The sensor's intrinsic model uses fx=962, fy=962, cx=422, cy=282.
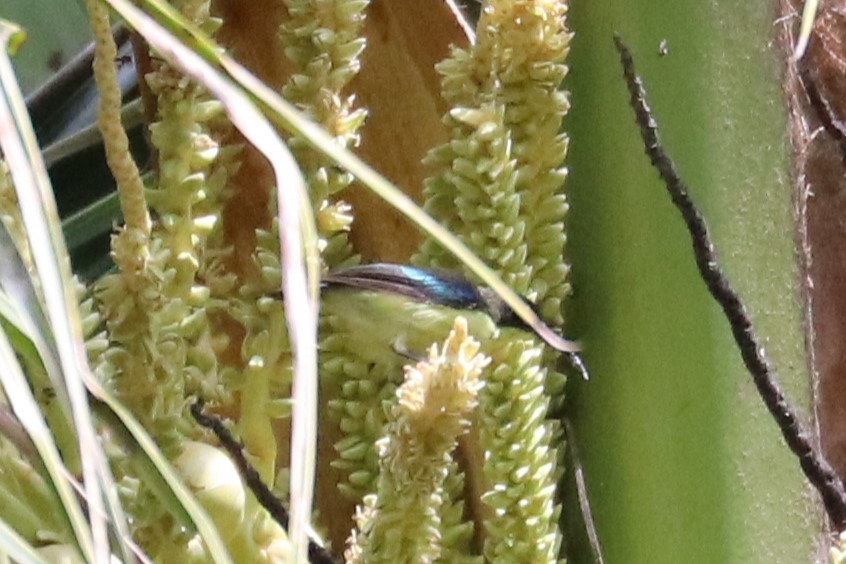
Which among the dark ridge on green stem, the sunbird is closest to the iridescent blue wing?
the sunbird

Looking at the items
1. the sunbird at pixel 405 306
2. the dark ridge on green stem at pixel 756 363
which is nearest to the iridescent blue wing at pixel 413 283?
the sunbird at pixel 405 306

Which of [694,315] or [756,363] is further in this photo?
[694,315]

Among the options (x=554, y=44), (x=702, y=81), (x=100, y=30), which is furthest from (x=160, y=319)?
(x=702, y=81)

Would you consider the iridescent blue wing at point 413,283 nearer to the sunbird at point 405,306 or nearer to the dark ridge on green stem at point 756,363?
the sunbird at point 405,306

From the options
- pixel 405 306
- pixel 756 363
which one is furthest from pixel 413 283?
pixel 756 363

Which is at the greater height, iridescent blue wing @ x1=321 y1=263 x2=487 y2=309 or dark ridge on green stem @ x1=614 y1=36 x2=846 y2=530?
iridescent blue wing @ x1=321 y1=263 x2=487 y2=309

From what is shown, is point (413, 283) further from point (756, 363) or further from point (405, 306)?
point (756, 363)

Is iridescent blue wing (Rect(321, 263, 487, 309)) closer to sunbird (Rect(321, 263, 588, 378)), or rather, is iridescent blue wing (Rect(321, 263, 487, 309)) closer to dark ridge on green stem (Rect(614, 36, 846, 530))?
sunbird (Rect(321, 263, 588, 378))

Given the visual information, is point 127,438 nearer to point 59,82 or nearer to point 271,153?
point 271,153
